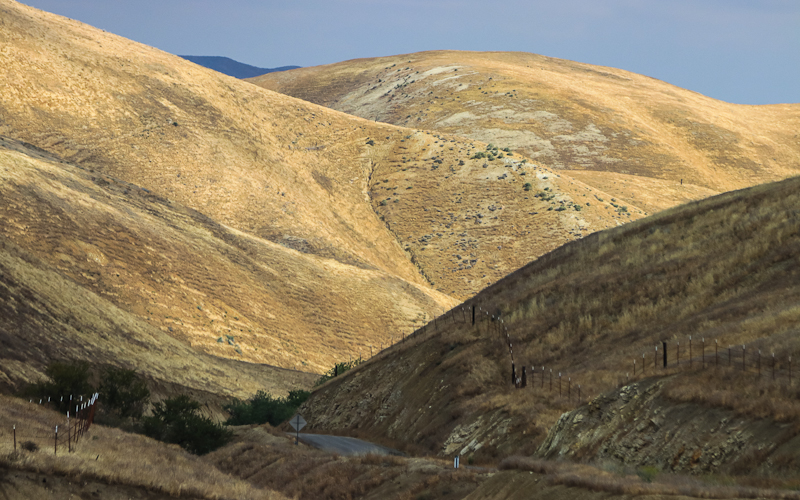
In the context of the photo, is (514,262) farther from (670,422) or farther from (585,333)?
(670,422)

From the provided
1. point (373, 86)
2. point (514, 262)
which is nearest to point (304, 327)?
point (514, 262)

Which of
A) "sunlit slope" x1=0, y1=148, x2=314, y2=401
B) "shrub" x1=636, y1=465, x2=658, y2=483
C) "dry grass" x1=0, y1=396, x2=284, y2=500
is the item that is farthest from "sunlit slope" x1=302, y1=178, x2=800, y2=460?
"sunlit slope" x1=0, y1=148, x2=314, y2=401

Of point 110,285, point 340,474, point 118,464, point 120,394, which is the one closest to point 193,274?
point 110,285

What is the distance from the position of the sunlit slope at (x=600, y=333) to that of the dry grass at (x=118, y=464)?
20.9 ft

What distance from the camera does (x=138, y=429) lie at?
27.5 metres

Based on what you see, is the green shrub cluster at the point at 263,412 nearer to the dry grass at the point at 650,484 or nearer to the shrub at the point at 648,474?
the dry grass at the point at 650,484

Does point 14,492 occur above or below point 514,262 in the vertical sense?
below

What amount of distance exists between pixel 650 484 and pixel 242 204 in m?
75.9

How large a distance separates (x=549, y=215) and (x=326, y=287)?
31053mm

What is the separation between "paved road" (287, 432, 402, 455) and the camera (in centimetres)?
2317

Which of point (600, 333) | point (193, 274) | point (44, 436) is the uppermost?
point (193, 274)

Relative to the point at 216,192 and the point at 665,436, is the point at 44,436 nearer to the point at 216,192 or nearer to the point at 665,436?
the point at 665,436

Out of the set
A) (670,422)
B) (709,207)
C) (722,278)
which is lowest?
(670,422)

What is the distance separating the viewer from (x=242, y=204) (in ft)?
271
